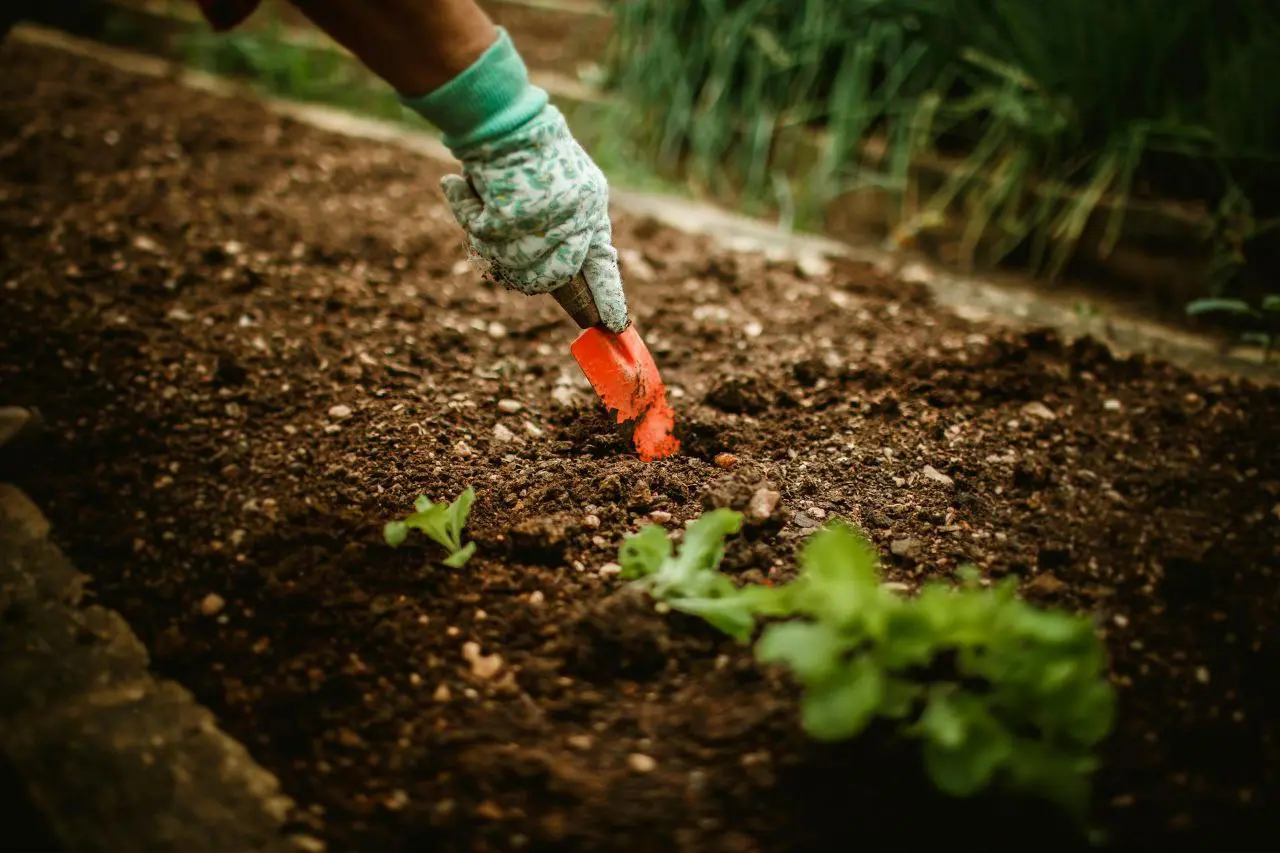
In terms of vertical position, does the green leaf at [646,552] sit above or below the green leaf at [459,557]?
above

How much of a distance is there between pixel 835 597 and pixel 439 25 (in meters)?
0.74

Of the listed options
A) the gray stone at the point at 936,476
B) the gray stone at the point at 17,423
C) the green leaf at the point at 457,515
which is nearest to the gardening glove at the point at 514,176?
the green leaf at the point at 457,515

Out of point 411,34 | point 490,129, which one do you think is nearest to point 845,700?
point 490,129

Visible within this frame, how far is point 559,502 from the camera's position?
1191 millimetres

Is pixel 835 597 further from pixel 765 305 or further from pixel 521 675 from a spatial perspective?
pixel 765 305

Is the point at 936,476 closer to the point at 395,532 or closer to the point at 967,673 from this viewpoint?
the point at 967,673

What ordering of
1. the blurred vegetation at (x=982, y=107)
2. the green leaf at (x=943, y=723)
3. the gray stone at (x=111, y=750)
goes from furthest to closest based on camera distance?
1. the blurred vegetation at (x=982, y=107)
2. the gray stone at (x=111, y=750)
3. the green leaf at (x=943, y=723)

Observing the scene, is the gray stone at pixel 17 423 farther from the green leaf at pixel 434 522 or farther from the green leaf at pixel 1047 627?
the green leaf at pixel 1047 627

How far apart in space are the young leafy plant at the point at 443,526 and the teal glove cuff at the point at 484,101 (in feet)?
1.40

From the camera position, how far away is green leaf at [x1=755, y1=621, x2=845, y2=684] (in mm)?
716

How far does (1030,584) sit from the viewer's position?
1.06 meters

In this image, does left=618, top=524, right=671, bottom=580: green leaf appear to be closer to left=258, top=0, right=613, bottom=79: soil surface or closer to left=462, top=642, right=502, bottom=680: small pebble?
left=462, top=642, right=502, bottom=680: small pebble

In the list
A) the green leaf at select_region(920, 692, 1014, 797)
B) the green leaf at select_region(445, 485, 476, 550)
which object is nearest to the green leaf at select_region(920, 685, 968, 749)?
the green leaf at select_region(920, 692, 1014, 797)

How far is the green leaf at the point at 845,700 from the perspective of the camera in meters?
0.71
